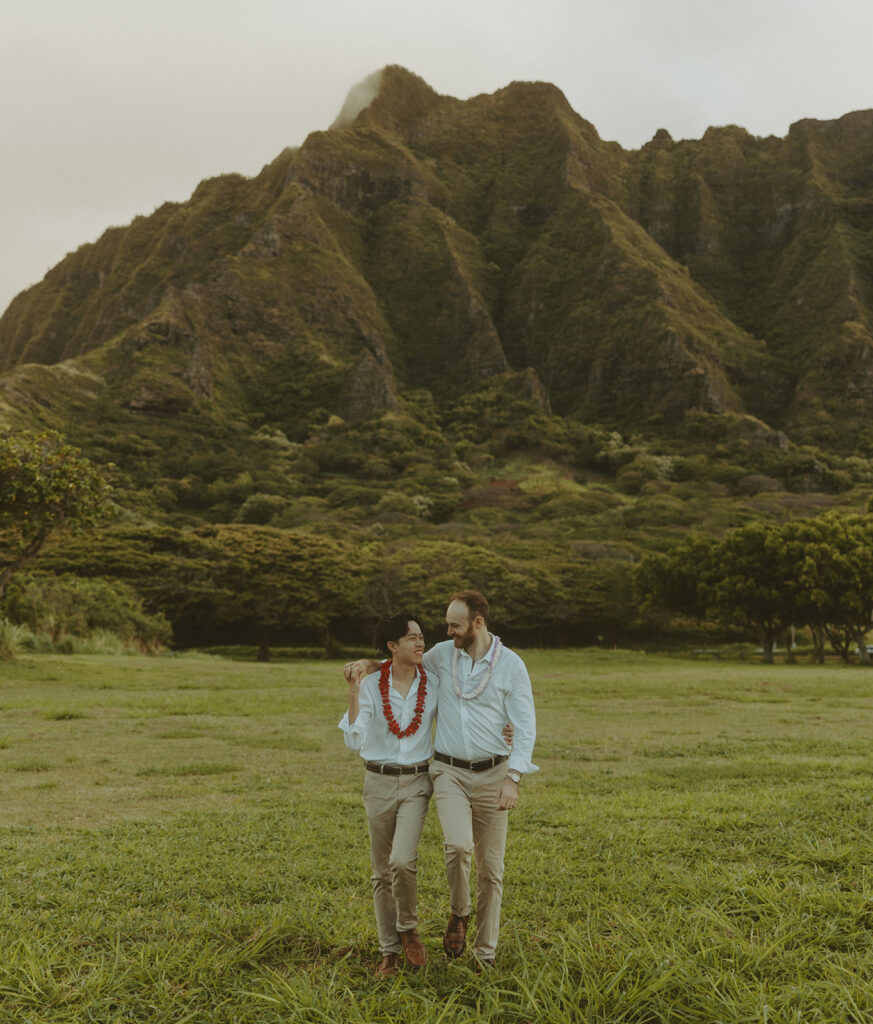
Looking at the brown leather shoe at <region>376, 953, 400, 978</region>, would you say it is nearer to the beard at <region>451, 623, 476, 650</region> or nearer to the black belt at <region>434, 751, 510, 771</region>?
the black belt at <region>434, 751, 510, 771</region>

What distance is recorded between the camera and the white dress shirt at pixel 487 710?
12.9ft

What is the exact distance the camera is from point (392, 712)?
4062 mm

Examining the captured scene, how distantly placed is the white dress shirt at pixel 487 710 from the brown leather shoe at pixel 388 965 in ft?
3.40

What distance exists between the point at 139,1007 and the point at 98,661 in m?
21.1

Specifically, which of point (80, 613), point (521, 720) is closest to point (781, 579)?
point (80, 613)

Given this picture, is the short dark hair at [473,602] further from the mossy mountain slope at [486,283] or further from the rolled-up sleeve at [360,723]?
the mossy mountain slope at [486,283]

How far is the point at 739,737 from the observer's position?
39.0 ft

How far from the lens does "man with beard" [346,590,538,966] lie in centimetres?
385

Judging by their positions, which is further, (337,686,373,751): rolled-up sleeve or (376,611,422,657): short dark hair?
(376,611,422,657): short dark hair

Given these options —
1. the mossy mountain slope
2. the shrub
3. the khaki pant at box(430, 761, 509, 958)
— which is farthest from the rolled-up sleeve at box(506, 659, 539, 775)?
the mossy mountain slope

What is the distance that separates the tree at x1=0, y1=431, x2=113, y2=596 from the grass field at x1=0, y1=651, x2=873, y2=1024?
9493 millimetres

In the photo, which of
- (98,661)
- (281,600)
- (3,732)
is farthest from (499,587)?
(3,732)

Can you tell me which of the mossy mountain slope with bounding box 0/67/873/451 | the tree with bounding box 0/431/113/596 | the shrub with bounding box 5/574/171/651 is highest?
the mossy mountain slope with bounding box 0/67/873/451

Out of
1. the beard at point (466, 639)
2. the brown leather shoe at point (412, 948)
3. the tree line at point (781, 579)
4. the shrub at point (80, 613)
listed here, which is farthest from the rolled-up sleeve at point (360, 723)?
the tree line at point (781, 579)
